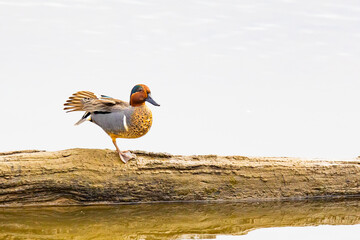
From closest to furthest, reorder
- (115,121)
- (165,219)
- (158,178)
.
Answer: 1. (165,219)
2. (115,121)
3. (158,178)

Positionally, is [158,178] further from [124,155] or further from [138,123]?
[138,123]

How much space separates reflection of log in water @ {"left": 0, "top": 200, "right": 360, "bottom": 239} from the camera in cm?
494

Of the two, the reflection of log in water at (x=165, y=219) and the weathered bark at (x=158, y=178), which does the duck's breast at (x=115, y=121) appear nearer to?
the weathered bark at (x=158, y=178)

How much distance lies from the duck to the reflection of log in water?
53 centimetres

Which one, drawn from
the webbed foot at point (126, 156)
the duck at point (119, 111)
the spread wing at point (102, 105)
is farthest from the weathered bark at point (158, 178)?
the spread wing at point (102, 105)

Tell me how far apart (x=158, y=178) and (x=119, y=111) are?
631 mm

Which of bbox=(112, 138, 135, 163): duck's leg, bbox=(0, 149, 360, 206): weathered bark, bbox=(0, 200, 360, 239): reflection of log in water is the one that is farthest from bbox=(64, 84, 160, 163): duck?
bbox=(0, 200, 360, 239): reflection of log in water

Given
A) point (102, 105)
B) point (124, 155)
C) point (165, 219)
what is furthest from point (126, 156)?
point (165, 219)

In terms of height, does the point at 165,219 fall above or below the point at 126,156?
below

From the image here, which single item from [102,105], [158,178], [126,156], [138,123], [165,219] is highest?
[102,105]

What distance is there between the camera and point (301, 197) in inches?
231

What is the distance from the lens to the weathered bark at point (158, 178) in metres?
5.41

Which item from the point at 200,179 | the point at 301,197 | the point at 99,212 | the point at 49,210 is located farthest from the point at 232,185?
the point at 49,210

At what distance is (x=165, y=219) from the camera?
5.24m
